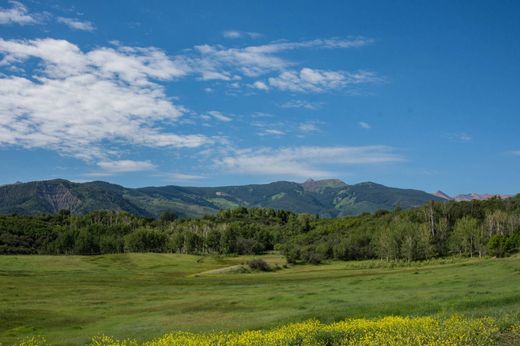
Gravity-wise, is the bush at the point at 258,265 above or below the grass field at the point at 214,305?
below

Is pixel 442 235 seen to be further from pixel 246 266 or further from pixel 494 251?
pixel 246 266

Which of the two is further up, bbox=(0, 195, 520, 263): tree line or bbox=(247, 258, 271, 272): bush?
bbox=(0, 195, 520, 263): tree line

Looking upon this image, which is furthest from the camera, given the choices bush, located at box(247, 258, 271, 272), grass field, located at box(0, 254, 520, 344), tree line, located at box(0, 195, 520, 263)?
tree line, located at box(0, 195, 520, 263)

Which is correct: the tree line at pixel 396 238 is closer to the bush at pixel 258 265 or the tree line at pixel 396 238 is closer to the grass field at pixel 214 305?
the bush at pixel 258 265

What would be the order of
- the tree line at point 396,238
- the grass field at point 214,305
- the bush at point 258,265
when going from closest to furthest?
the grass field at point 214,305 < the bush at point 258,265 < the tree line at point 396,238

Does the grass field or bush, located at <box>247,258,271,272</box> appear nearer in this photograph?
the grass field

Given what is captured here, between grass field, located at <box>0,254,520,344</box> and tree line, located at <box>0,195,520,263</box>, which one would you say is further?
tree line, located at <box>0,195,520,263</box>

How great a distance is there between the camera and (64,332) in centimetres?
3566

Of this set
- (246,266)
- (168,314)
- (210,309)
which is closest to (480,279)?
(210,309)

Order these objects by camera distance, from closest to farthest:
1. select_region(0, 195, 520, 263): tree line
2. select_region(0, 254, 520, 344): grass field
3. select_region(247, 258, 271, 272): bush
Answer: select_region(0, 254, 520, 344): grass field, select_region(247, 258, 271, 272): bush, select_region(0, 195, 520, 263): tree line

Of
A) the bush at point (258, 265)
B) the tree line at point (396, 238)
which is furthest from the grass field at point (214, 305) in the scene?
the tree line at point (396, 238)

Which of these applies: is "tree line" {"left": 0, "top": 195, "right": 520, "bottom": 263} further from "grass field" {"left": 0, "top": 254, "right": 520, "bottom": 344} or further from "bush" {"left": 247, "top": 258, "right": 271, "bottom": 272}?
"grass field" {"left": 0, "top": 254, "right": 520, "bottom": 344}

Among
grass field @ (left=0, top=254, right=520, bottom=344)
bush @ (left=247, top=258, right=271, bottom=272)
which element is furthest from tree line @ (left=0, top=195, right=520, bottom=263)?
grass field @ (left=0, top=254, right=520, bottom=344)

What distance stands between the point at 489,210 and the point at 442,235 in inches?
988
